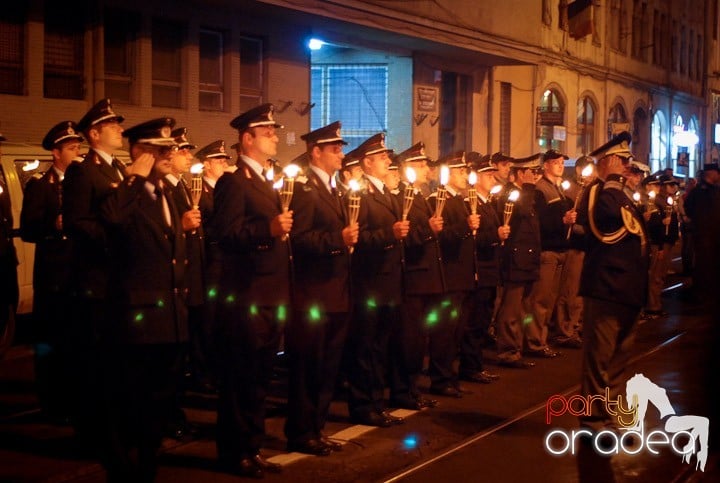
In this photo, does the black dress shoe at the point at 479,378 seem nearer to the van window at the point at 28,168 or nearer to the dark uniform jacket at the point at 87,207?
the dark uniform jacket at the point at 87,207

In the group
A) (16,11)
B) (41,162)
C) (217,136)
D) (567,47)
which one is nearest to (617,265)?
(41,162)

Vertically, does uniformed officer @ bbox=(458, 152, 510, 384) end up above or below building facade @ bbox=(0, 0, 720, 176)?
below

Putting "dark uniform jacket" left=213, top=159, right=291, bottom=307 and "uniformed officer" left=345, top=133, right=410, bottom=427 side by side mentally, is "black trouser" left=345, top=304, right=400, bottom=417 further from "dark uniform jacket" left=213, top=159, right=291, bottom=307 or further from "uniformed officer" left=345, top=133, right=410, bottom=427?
"dark uniform jacket" left=213, top=159, right=291, bottom=307

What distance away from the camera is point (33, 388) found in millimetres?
11602

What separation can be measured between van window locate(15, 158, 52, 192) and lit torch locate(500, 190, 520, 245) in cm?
548

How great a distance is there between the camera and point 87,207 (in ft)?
27.4

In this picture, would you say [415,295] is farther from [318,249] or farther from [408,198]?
[318,249]

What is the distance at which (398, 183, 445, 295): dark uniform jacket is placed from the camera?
10680mm

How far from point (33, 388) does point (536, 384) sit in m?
4.97

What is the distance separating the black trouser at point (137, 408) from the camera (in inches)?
277

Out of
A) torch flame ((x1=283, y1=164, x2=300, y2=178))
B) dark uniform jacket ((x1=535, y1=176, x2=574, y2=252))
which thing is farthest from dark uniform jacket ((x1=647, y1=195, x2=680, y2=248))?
torch flame ((x1=283, y1=164, x2=300, y2=178))

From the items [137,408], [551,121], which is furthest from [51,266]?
[551,121]

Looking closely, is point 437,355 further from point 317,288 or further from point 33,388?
point 33,388

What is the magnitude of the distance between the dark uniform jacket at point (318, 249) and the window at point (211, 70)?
41.4 ft
